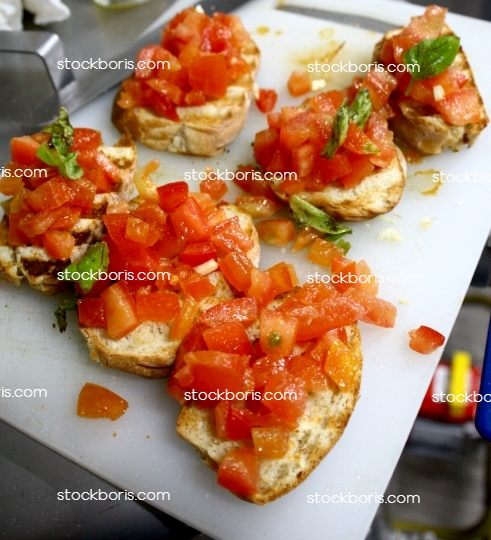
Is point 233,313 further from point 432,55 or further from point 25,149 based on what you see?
point 432,55

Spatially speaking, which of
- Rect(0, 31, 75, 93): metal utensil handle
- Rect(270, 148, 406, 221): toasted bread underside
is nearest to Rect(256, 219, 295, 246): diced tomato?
Rect(270, 148, 406, 221): toasted bread underside

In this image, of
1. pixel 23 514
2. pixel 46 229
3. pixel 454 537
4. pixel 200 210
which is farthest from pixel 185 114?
pixel 454 537

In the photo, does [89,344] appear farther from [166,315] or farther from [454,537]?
[454,537]

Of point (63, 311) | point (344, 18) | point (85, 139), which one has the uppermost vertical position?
point (344, 18)

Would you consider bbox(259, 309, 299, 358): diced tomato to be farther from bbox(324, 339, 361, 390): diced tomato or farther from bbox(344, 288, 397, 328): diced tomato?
bbox(344, 288, 397, 328): diced tomato

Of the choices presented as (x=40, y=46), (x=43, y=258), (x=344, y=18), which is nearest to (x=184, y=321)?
(x=43, y=258)
